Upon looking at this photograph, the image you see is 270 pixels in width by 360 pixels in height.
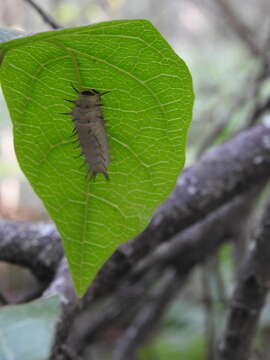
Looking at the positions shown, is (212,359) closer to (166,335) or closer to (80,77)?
(166,335)

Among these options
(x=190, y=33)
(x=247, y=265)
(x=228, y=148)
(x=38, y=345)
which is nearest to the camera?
(x=38, y=345)

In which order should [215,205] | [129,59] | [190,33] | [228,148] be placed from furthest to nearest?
[190,33], [228,148], [215,205], [129,59]

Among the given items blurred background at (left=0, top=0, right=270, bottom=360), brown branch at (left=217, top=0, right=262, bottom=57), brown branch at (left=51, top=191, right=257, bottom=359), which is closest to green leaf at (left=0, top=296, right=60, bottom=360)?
blurred background at (left=0, top=0, right=270, bottom=360)

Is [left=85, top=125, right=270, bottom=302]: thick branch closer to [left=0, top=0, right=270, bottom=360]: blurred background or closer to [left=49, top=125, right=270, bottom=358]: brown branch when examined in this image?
[left=49, top=125, right=270, bottom=358]: brown branch

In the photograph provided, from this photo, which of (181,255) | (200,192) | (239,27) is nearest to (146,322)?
(181,255)

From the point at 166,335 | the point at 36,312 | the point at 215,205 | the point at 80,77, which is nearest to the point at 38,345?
the point at 36,312

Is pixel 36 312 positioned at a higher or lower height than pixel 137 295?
higher

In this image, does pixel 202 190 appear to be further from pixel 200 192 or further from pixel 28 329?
pixel 28 329
